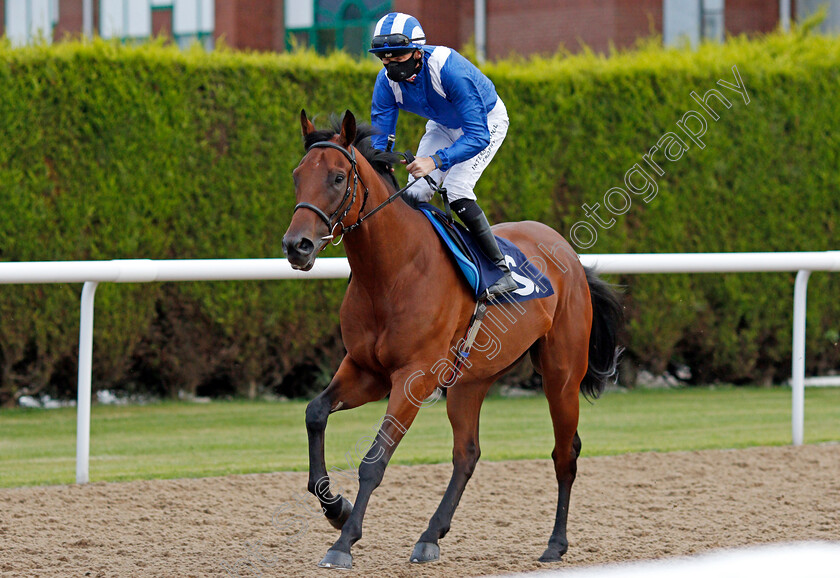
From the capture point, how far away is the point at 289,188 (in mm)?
8195

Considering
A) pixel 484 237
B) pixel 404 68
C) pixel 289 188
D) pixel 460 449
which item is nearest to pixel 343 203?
pixel 404 68

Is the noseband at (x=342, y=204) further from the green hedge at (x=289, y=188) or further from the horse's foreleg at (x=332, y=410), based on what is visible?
the green hedge at (x=289, y=188)

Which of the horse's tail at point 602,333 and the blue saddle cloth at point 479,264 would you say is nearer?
the blue saddle cloth at point 479,264

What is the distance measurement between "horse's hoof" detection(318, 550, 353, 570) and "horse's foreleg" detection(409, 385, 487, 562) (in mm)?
563

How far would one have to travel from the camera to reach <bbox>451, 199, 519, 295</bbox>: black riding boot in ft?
13.1

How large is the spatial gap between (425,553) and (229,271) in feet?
7.17

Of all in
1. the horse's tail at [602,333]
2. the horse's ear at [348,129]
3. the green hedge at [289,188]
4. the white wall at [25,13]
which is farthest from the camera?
the white wall at [25,13]

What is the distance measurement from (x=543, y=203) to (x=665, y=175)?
3.82 feet

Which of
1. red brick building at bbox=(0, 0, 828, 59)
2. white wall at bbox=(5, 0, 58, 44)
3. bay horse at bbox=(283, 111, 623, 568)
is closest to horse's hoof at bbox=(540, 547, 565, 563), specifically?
bay horse at bbox=(283, 111, 623, 568)

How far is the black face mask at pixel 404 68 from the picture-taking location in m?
3.81

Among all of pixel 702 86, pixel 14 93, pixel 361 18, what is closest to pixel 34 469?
pixel 14 93

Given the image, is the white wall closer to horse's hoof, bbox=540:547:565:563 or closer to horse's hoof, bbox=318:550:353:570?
horse's hoof, bbox=540:547:565:563

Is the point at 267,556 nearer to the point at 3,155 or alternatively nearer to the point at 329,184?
the point at 329,184

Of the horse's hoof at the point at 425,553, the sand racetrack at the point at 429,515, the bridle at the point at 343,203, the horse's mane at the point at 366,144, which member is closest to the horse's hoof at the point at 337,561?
the sand racetrack at the point at 429,515
